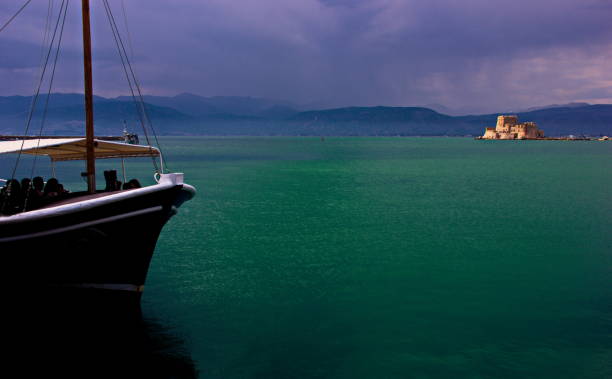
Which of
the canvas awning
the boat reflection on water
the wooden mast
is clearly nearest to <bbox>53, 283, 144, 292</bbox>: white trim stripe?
the boat reflection on water

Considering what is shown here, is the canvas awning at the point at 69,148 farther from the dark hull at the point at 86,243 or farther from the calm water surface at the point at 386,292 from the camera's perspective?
the calm water surface at the point at 386,292

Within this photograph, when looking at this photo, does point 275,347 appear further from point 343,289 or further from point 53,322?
point 53,322

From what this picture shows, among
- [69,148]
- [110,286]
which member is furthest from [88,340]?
[69,148]

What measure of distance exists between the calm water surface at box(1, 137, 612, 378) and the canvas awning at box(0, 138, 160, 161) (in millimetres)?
4393

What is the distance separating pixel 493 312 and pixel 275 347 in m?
6.42

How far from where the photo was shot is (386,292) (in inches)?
595

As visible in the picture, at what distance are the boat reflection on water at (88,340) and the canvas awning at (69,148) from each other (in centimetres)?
422

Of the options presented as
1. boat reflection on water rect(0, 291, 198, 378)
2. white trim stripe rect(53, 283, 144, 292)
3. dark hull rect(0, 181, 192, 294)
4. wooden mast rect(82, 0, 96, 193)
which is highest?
wooden mast rect(82, 0, 96, 193)

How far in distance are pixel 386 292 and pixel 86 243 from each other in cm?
897

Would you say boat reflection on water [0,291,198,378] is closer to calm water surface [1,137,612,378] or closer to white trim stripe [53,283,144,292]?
white trim stripe [53,283,144,292]

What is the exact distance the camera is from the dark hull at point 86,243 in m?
10.5

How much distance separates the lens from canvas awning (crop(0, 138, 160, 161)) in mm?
13077

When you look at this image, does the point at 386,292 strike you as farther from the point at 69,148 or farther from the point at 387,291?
the point at 69,148

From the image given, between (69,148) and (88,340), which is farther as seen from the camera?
(69,148)
